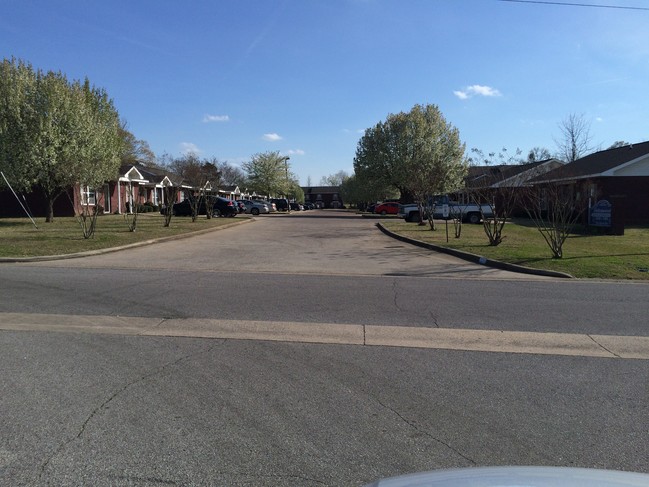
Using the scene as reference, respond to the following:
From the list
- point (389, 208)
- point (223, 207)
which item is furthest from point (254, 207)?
point (389, 208)

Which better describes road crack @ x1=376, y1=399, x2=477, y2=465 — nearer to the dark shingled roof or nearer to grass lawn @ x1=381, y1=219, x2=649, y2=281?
grass lawn @ x1=381, y1=219, x2=649, y2=281

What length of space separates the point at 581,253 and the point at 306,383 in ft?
46.9

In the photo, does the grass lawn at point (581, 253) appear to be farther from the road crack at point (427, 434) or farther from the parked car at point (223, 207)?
the parked car at point (223, 207)

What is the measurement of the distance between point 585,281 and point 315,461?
34.7 ft

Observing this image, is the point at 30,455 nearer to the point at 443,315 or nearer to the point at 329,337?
the point at 329,337

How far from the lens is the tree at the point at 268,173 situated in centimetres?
8069

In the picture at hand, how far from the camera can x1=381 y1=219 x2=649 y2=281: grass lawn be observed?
13241mm

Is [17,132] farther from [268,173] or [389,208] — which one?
[268,173]

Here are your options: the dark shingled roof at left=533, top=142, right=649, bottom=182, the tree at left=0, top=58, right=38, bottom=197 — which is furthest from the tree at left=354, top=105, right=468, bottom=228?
the tree at left=0, top=58, right=38, bottom=197

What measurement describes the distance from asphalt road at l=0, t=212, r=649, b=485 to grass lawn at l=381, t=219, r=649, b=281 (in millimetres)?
3138

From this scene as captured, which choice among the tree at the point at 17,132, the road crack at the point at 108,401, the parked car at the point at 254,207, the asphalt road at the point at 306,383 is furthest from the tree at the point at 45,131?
the parked car at the point at 254,207

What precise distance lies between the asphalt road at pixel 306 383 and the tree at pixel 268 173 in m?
71.2

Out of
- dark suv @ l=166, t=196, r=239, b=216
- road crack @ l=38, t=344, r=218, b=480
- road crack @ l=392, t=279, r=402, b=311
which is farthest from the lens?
dark suv @ l=166, t=196, r=239, b=216

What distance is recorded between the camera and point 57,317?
762cm
